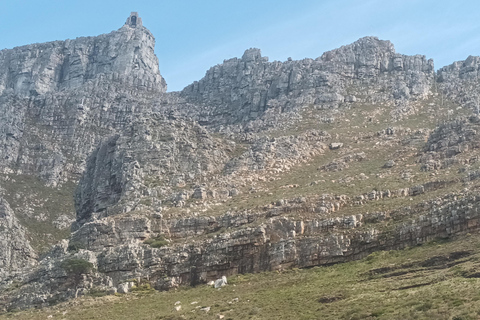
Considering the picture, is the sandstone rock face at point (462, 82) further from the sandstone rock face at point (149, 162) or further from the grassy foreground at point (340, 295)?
the grassy foreground at point (340, 295)

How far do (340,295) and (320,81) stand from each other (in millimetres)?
103895

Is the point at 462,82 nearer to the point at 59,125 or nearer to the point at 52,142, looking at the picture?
the point at 52,142

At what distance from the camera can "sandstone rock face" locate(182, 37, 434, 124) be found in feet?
477

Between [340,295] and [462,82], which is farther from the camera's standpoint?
[462,82]

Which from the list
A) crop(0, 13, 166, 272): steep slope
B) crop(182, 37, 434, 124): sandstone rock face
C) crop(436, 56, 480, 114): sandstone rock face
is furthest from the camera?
crop(182, 37, 434, 124): sandstone rock face

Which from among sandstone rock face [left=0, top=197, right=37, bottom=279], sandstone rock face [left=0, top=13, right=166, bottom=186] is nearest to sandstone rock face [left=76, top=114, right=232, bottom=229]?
sandstone rock face [left=0, top=197, right=37, bottom=279]

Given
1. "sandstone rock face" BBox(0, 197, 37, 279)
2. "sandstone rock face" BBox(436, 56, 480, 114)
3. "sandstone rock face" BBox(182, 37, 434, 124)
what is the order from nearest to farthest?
"sandstone rock face" BBox(0, 197, 37, 279) → "sandstone rock face" BBox(436, 56, 480, 114) → "sandstone rock face" BBox(182, 37, 434, 124)

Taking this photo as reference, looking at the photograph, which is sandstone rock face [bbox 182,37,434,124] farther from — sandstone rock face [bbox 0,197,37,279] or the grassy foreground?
the grassy foreground

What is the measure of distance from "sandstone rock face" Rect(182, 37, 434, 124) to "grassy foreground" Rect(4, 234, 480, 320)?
79548mm

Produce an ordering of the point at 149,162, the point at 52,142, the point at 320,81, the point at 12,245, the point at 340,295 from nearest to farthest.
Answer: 1. the point at 340,295
2. the point at 149,162
3. the point at 12,245
4. the point at 320,81
5. the point at 52,142

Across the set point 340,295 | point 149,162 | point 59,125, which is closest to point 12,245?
point 149,162

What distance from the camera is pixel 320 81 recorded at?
495 feet

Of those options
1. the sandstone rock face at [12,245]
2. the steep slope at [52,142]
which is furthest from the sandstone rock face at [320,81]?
the sandstone rock face at [12,245]

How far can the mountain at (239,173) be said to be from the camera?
76688 millimetres
